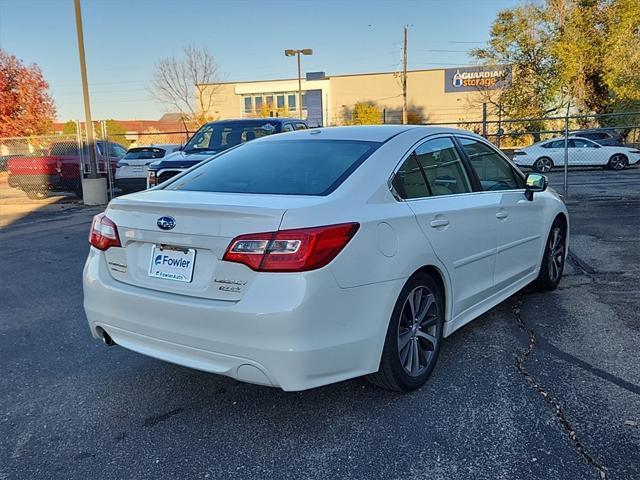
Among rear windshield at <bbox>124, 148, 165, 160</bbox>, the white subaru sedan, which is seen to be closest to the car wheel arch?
the white subaru sedan

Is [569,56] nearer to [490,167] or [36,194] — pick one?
[36,194]

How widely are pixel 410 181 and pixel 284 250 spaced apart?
1158mm

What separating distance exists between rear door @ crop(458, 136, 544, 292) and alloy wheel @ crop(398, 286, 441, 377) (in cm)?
95

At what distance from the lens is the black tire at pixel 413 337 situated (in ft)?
10.0

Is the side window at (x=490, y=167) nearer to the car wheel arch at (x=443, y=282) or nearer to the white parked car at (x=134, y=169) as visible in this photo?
the car wheel arch at (x=443, y=282)

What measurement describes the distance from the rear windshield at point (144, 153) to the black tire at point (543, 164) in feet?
44.5

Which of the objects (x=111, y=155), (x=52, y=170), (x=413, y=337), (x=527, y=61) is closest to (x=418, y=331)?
(x=413, y=337)

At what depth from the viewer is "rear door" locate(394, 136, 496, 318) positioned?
11.0 feet

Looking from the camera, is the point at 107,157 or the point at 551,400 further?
the point at 107,157

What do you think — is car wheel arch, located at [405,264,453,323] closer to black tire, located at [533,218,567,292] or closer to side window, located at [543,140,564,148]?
black tire, located at [533,218,567,292]

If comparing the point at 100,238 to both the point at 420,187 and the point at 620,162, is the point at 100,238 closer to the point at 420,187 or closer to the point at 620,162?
the point at 420,187

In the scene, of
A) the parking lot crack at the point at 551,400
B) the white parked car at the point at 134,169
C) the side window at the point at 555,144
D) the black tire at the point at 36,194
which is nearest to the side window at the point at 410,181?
the parking lot crack at the point at 551,400

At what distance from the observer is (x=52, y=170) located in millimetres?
15102

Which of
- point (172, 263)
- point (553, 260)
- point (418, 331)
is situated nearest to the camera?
point (172, 263)
